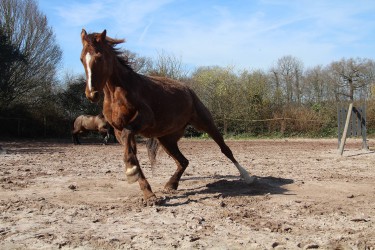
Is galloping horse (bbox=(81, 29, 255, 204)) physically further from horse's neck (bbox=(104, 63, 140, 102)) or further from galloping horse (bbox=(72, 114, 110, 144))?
galloping horse (bbox=(72, 114, 110, 144))

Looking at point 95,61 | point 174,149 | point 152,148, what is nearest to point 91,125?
point 152,148

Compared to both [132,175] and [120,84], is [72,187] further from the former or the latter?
[120,84]

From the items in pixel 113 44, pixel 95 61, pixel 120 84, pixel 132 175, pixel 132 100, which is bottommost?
pixel 132 175

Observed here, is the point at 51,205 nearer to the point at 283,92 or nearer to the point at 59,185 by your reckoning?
the point at 59,185

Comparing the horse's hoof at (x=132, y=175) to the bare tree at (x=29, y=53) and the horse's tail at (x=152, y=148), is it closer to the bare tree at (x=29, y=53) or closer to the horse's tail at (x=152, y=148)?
the horse's tail at (x=152, y=148)

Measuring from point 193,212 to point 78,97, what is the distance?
27.2 metres

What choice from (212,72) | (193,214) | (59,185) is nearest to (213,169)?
(59,185)

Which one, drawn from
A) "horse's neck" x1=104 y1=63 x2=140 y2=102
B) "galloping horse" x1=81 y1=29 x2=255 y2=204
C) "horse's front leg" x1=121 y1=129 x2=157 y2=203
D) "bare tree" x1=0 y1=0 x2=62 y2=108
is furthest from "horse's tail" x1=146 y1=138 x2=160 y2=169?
"bare tree" x1=0 y1=0 x2=62 y2=108

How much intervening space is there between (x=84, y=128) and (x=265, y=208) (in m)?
20.5

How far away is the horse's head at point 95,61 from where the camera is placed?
18.7ft

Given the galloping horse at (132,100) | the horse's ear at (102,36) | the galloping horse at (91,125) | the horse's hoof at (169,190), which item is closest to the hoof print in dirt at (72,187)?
the galloping horse at (132,100)

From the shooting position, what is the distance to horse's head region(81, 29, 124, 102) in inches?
224

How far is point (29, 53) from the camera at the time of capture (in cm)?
3089

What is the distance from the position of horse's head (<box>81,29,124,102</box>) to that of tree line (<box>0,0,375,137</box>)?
22.4 metres
